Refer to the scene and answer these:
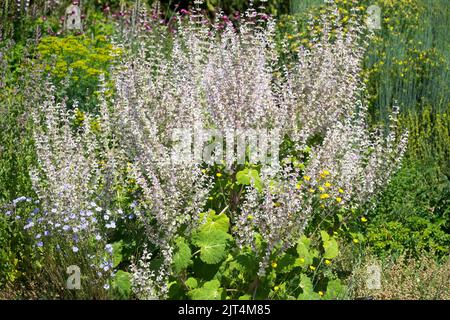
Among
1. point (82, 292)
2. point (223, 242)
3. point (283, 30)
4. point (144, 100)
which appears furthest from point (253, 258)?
point (283, 30)

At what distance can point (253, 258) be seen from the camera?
173 inches

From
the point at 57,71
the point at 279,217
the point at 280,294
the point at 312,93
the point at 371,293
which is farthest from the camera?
the point at 57,71

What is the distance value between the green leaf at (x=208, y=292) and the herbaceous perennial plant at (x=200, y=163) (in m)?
0.18

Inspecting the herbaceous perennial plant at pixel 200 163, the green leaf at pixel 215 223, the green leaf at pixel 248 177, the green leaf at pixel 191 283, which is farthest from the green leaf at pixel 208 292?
the green leaf at pixel 248 177

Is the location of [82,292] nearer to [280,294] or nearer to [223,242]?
[223,242]

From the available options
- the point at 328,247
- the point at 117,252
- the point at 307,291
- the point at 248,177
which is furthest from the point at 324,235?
the point at 117,252

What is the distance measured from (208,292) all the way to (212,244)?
315 millimetres

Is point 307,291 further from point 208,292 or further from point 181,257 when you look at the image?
point 181,257

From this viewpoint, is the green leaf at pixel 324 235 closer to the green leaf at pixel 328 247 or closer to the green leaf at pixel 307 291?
the green leaf at pixel 328 247

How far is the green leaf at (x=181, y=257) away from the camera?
4.36 m

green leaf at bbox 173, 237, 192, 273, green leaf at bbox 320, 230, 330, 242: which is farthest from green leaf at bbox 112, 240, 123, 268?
green leaf at bbox 320, 230, 330, 242

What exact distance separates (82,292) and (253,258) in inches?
42.5

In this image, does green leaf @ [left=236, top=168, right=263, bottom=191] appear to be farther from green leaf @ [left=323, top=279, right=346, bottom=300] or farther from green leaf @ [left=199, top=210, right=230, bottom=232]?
green leaf @ [left=323, top=279, right=346, bottom=300]

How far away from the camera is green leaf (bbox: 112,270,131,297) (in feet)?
14.5
